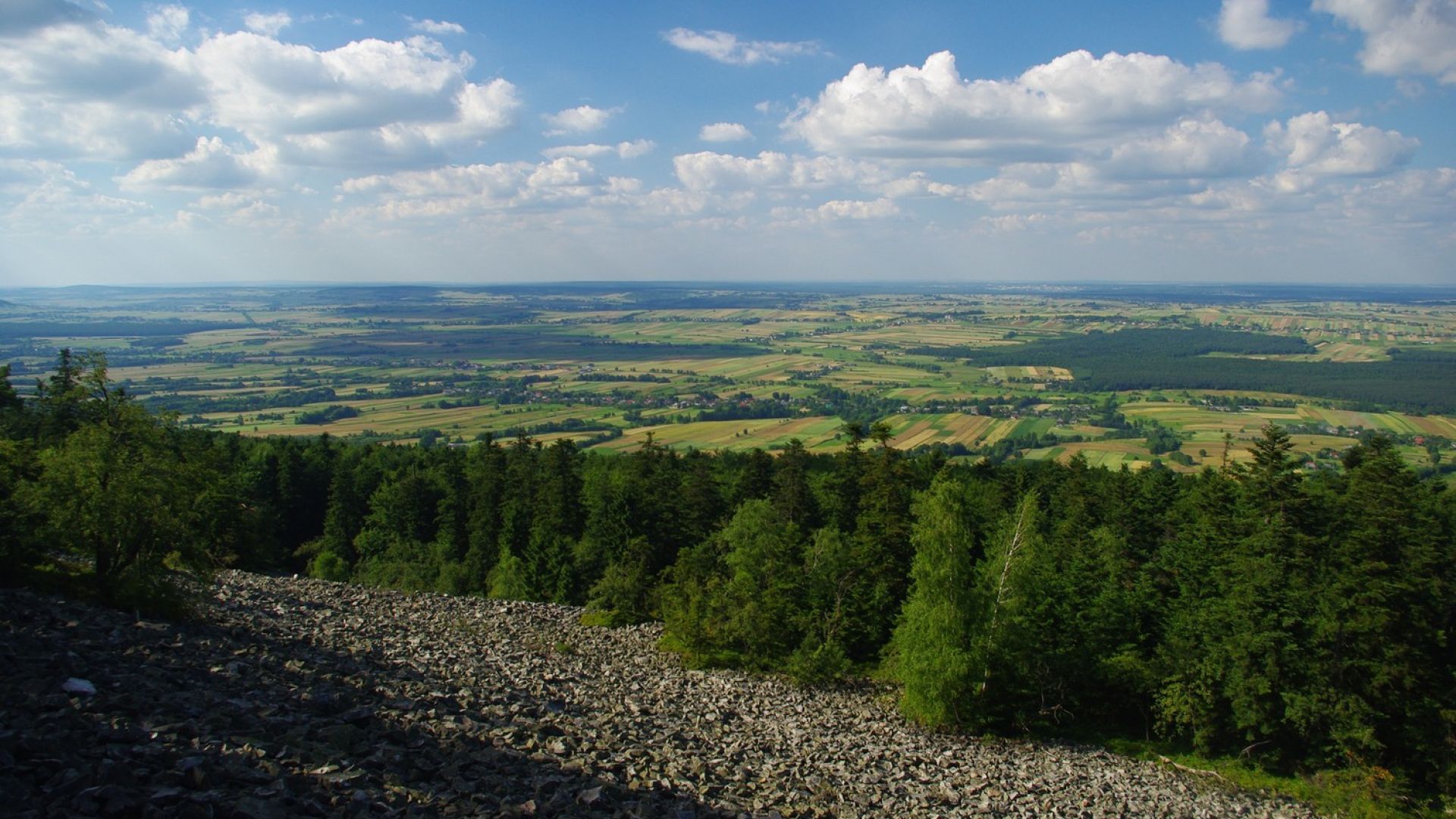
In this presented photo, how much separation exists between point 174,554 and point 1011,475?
39746 mm

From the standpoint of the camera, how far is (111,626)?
68.2 ft

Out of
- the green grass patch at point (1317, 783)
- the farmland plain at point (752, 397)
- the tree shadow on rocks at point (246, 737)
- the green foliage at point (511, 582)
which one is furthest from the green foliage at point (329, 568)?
the green grass patch at point (1317, 783)

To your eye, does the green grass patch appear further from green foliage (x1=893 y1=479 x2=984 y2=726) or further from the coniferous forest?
green foliage (x1=893 y1=479 x2=984 y2=726)

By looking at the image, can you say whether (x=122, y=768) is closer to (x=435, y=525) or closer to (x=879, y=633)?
(x=879, y=633)

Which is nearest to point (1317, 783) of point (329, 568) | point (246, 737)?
point (246, 737)

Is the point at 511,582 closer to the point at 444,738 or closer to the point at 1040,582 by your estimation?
the point at 444,738

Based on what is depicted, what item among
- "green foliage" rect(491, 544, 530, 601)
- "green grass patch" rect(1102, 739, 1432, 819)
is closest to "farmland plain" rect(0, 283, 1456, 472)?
"green foliage" rect(491, 544, 530, 601)

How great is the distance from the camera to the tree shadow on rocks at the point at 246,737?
1211cm

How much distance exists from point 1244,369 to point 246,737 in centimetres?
16858

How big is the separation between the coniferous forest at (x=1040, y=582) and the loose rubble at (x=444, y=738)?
2.16m

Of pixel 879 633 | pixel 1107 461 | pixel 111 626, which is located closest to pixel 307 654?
pixel 111 626

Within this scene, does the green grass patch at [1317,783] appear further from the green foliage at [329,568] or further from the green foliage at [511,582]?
the green foliage at [329,568]

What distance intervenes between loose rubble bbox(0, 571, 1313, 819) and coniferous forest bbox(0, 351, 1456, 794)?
216 centimetres

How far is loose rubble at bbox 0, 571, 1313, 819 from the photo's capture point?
1313cm
